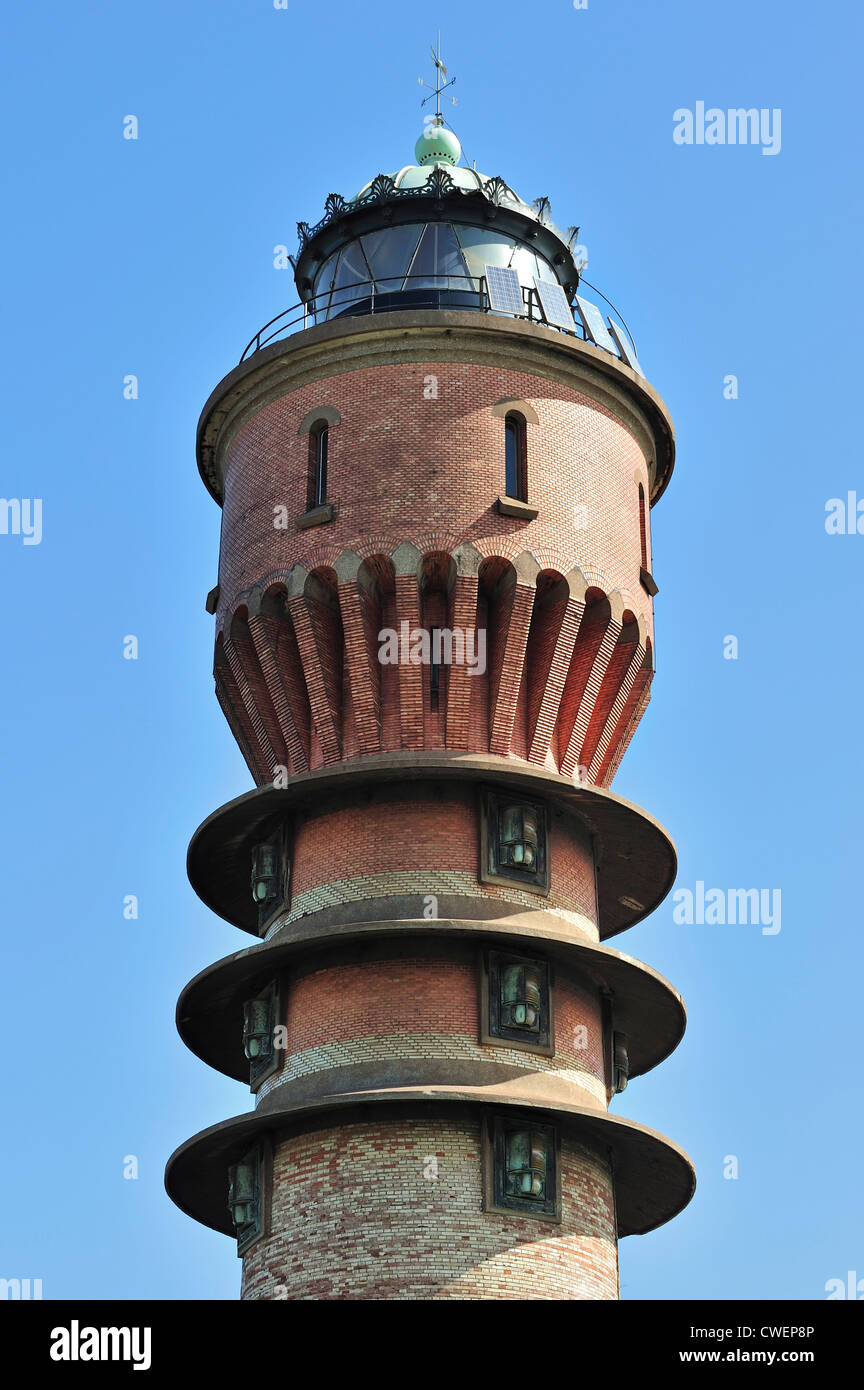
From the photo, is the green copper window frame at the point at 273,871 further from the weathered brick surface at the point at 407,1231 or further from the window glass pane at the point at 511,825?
the weathered brick surface at the point at 407,1231

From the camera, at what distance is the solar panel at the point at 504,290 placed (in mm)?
37812

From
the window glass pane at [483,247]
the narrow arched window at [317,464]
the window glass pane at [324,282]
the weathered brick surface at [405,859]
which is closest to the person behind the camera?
the weathered brick surface at [405,859]

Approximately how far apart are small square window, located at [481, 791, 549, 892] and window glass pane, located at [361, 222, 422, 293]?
10336 millimetres

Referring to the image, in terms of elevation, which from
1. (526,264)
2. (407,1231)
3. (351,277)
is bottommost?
(407,1231)

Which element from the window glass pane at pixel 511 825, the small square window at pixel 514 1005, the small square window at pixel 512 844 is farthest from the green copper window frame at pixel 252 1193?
the window glass pane at pixel 511 825

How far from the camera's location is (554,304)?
1545 inches

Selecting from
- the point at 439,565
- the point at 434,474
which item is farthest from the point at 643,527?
the point at 439,565

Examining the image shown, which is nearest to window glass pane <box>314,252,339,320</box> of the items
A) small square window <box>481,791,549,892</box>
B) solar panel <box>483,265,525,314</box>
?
solar panel <box>483,265,525,314</box>

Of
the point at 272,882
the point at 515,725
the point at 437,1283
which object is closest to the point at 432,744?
the point at 515,725

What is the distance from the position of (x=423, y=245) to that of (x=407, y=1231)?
18.3 meters

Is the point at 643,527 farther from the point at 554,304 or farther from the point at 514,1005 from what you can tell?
the point at 514,1005

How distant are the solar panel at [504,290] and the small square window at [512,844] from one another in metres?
8.96

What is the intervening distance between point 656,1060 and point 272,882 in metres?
7.96

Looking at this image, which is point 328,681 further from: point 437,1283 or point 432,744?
point 437,1283
